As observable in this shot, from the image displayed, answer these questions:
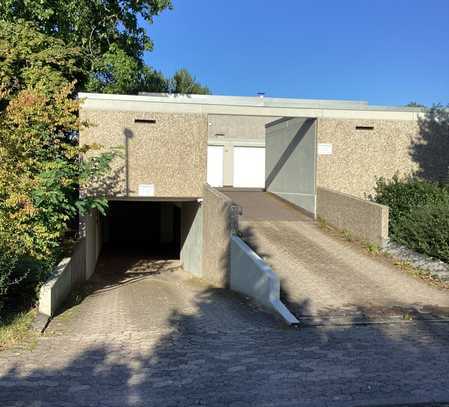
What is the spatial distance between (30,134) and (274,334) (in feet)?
20.5

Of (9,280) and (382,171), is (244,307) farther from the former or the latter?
(382,171)

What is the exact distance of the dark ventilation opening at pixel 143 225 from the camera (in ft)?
91.7

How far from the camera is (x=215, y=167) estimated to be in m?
26.2

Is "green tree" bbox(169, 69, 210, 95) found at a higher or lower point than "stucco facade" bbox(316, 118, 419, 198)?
higher

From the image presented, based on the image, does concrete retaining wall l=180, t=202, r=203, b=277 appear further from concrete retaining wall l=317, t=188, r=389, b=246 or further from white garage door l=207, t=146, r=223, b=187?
white garage door l=207, t=146, r=223, b=187

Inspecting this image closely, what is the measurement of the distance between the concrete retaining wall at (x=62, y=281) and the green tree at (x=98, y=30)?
6142mm

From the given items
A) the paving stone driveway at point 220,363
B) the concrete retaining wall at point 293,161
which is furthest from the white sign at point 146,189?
the paving stone driveway at point 220,363

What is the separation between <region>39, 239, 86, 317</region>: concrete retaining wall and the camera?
8.07 metres

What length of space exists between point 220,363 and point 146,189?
9.08 metres

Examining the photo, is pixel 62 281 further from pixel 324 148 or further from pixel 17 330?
pixel 324 148

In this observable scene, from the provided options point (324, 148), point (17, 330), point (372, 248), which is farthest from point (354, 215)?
point (17, 330)

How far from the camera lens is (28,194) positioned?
9195 mm

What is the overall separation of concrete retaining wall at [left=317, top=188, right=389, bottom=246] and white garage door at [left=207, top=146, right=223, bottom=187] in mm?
11785

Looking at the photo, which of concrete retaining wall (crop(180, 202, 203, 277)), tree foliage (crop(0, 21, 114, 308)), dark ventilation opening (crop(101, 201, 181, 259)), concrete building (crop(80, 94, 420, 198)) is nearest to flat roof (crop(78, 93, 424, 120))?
concrete building (crop(80, 94, 420, 198))
